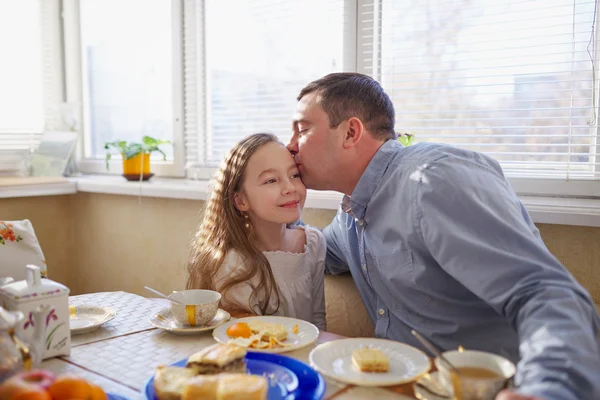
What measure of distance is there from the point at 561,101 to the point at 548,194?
312 millimetres

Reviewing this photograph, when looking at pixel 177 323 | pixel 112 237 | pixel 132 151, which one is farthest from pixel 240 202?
pixel 112 237

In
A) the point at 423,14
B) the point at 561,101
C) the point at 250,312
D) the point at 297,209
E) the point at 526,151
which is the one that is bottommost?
the point at 250,312

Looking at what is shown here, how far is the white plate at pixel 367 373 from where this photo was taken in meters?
0.94

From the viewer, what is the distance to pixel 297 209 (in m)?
1.62

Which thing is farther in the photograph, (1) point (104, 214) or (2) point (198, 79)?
(1) point (104, 214)

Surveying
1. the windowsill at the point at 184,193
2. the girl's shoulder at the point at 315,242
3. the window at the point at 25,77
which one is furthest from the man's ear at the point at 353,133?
the window at the point at 25,77

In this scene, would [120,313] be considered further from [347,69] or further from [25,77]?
[25,77]

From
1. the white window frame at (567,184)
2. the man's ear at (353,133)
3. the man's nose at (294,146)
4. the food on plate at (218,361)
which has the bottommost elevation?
the food on plate at (218,361)

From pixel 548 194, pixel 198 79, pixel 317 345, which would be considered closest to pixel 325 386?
pixel 317 345

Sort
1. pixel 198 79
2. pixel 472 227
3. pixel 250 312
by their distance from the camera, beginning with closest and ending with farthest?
1. pixel 472 227
2. pixel 250 312
3. pixel 198 79

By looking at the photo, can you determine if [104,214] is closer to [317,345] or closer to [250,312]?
[250,312]

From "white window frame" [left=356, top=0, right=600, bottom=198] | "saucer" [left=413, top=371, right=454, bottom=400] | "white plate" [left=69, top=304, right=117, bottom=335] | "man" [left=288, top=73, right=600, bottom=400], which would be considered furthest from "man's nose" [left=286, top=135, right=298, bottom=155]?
"saucer" [left=413, top=371, right=454, bottom=400]

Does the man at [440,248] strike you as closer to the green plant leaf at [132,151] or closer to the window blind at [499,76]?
the window blind at [499,76]

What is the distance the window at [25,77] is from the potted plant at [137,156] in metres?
0.65
